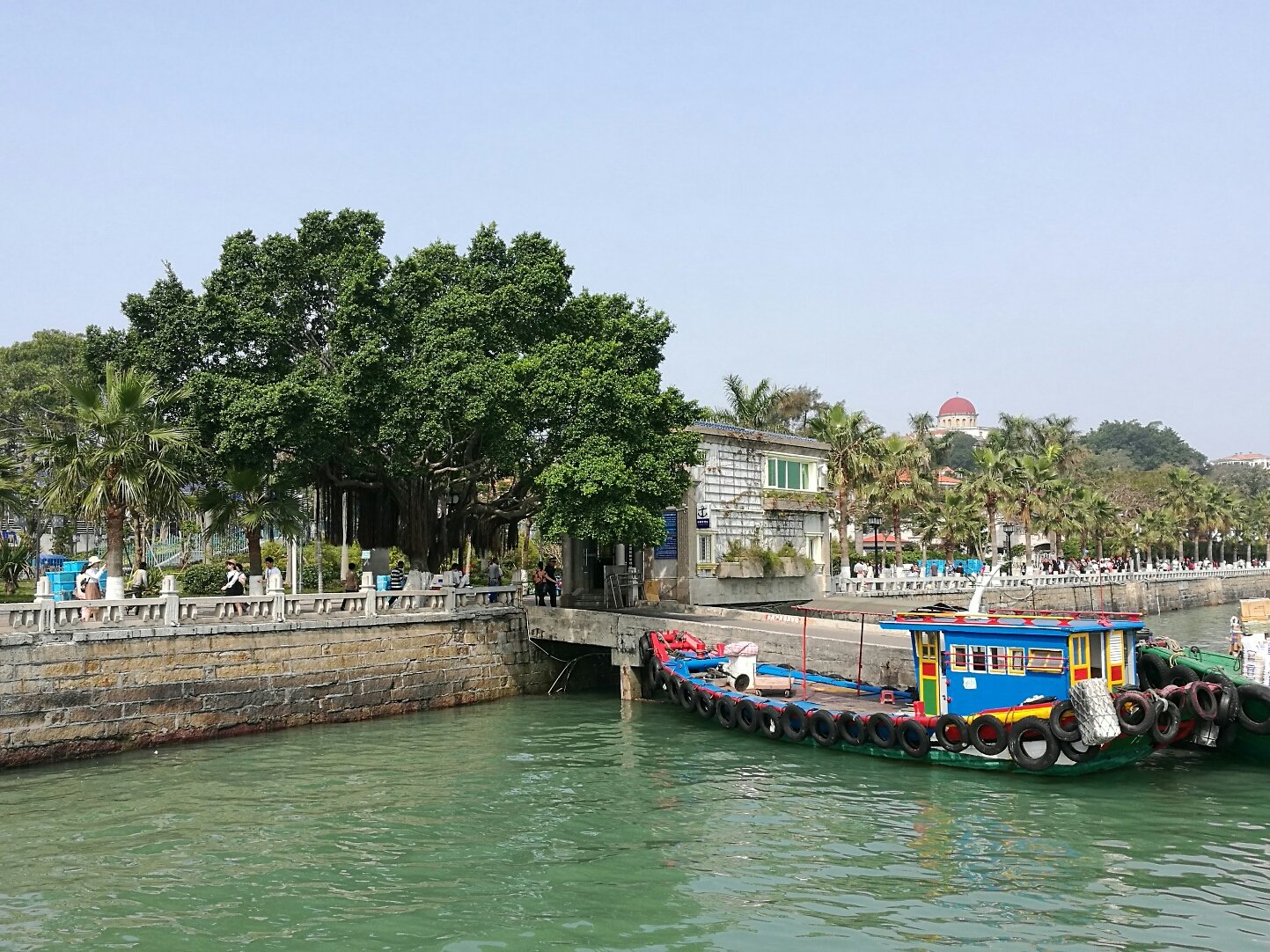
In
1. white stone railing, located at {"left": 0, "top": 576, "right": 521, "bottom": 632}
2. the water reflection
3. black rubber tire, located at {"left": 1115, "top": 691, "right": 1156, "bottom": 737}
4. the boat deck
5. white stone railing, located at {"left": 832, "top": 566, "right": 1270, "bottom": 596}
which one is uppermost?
white stone railing, located at {"left": 0, "top": 576, "right": 521, "bottom": 632}

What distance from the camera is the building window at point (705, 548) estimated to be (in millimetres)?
33469

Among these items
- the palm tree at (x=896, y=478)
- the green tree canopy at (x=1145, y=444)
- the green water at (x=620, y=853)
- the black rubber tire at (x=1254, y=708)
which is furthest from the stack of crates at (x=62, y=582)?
the green tree canopy at (x=1145, y=444)

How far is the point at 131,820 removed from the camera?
49.6ft

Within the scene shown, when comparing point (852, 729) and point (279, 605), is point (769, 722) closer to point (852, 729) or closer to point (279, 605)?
point (852, 729)

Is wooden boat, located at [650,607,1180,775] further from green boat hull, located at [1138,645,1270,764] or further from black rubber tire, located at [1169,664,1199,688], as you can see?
black rubber tire, located at [1169,664,1199,688]

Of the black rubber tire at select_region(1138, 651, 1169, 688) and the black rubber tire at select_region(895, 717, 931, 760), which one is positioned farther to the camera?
the black rubber tire at select_region(1138, 651, 1169, 688)

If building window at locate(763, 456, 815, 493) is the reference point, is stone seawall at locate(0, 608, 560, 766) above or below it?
below

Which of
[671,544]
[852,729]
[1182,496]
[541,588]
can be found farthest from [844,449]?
[1182,496]

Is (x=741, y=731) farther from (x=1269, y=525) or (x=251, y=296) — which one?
(x=1269, y=525)

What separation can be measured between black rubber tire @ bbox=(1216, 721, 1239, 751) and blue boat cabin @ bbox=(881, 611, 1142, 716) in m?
1.56

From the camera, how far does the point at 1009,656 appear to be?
17.6m

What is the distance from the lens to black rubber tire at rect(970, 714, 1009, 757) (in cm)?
1705

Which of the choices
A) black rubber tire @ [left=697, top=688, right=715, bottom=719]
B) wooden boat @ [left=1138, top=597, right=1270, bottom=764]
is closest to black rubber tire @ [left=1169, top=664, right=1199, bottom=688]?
wooden boat @ [left=1138, top=597, right=1270, bottom=764]

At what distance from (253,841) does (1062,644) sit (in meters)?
12.7
